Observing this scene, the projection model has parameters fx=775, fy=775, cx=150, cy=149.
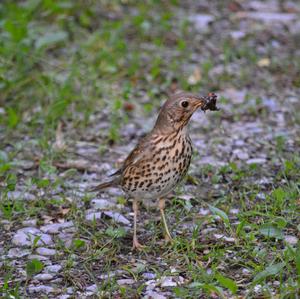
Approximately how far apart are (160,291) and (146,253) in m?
0.70

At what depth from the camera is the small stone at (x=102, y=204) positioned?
22.4 ft

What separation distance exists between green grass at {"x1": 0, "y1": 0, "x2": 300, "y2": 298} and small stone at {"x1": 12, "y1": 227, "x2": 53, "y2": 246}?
0.40 feet

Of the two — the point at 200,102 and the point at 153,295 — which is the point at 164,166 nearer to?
the point at 200,102

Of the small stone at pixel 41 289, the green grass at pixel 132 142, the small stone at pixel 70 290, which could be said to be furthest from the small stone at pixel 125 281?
the small stone at pixel 41 289

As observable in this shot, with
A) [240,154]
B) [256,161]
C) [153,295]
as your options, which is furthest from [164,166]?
[240,154]

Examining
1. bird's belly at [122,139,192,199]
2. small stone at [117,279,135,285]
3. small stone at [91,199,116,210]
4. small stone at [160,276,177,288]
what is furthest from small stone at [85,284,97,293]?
small stone at [91,199,116,210]

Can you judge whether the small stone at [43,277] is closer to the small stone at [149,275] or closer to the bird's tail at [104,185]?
the small stone at [149,275]

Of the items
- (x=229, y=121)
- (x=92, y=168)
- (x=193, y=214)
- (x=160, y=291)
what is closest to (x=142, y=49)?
(x=229, y=121)

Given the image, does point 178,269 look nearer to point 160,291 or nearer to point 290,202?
point 160,291

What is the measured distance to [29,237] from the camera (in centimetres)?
618

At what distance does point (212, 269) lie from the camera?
543 centimetres

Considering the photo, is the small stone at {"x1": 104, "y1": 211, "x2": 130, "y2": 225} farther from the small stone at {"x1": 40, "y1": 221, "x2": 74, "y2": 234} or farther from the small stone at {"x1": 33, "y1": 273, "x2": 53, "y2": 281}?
the small stone at {"x1": 33, "y1": 273, "x2": 53, "y2": 281}

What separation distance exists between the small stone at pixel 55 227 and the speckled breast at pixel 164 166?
800 mm

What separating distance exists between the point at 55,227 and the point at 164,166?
116 cm
